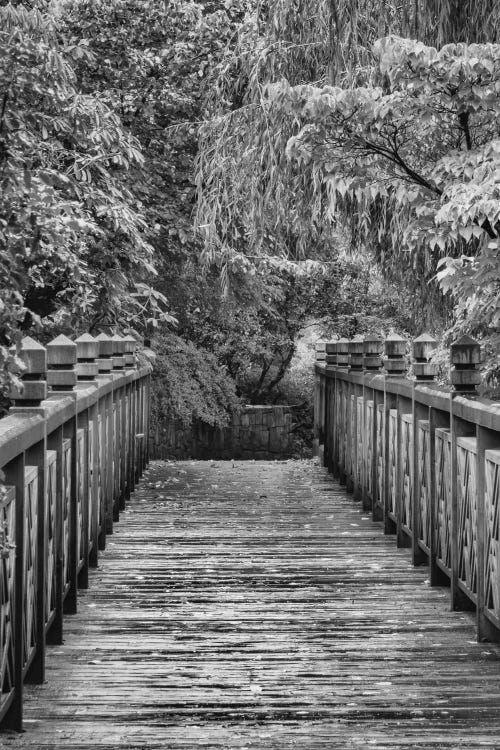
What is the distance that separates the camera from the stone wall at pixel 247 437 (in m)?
20.2

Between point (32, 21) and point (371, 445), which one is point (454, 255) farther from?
point (32, 21)

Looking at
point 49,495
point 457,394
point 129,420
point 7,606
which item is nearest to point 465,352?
point 457,394

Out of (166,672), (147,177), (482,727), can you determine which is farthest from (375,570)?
(147,177)

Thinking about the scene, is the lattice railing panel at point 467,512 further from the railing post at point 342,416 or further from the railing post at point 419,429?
the railing post at point 342,416

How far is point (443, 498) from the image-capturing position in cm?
536

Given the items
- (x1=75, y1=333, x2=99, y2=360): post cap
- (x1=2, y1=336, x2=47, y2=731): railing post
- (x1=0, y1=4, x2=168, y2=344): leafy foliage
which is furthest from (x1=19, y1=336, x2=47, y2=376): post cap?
(x1=0, y1=4, x2=168, y2=344): leafy foliage

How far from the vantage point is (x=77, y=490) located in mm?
5086

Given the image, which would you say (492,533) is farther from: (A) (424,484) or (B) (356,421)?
(B) (356,421)

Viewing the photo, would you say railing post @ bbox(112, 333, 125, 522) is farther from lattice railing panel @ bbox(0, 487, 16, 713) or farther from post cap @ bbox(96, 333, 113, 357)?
lattice railing panel @ bbox(0, 487, 16, 713)

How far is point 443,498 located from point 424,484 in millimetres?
520

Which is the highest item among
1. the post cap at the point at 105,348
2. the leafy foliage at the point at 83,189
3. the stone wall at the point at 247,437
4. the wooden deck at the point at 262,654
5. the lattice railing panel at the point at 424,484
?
the leafy foliage at the point at 83,189

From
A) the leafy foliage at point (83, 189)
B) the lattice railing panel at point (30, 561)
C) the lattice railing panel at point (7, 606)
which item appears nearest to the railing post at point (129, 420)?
the leafy foliage at point (83, 189)

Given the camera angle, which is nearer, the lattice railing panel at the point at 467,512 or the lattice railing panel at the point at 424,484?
the lattice railing panel at the point at 467,512

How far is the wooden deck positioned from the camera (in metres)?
3.43
